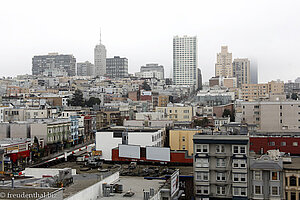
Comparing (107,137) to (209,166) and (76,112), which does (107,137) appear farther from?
(76,112)

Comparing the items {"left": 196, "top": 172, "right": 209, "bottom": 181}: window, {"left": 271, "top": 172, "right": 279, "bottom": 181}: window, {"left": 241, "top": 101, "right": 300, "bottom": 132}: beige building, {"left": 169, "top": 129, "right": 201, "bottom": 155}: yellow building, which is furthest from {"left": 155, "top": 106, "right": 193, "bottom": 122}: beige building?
{"left": 271, "top": 172, "right": 279, "bottom": 181}: window

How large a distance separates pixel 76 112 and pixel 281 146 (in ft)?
187

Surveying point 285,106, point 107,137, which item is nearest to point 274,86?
point 285,106

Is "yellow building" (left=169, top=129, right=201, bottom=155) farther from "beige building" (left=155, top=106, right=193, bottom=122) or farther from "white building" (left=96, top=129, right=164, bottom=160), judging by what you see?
"beige building" (left=155, top=106, right=193, bottom=122)

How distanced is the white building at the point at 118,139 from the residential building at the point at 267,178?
2247cm

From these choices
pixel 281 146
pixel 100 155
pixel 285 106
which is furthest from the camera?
pixel 285 106

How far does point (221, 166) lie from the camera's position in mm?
33500

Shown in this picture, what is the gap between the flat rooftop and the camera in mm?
26061

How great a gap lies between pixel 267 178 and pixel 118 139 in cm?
2632

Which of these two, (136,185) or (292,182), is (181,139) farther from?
(136,185)

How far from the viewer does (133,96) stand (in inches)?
6043

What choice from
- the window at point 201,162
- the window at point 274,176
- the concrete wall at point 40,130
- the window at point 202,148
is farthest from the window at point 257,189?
the concrete wall at point 40,130

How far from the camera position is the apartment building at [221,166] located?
32.7m

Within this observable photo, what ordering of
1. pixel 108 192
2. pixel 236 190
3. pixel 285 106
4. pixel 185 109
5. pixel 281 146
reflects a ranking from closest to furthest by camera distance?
1. pixel 108 192
2. pixel 236 190
3. pixel 281 146
4. pixel 285 106
5. pixel 185 109
